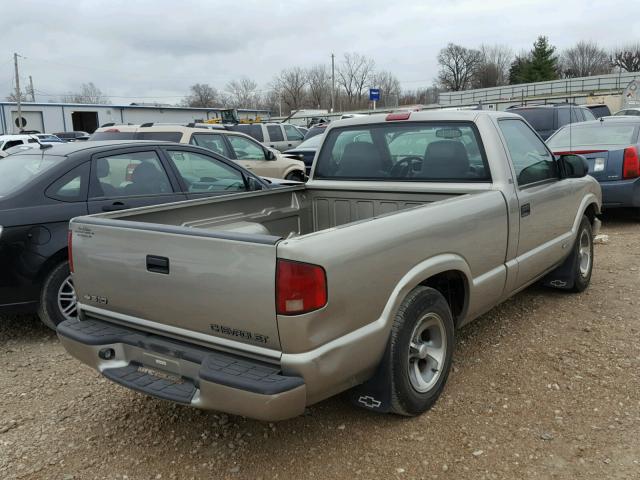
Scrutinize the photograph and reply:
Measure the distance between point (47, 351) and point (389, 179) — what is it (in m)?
3.15

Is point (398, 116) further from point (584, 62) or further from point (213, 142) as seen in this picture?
point (584, 62)

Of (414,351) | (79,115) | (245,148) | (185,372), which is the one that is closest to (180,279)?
(185,372)

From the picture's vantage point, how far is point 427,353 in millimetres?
3512

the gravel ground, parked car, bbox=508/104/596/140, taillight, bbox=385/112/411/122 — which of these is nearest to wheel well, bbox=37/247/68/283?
the gravel ground

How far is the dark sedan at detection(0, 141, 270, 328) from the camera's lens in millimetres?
4652

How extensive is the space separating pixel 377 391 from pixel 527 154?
2.58 metres

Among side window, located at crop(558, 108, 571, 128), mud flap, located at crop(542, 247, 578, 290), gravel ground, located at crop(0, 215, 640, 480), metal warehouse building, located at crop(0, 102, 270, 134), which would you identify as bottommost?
gravel ground, located at crop(0, 215, 640, 480)

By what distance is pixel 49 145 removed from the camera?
5746mm

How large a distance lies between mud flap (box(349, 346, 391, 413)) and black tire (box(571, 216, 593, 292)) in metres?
3.08

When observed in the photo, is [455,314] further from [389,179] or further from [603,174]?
[603,174]

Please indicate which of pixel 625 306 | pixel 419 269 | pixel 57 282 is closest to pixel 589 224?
pixel 625 306

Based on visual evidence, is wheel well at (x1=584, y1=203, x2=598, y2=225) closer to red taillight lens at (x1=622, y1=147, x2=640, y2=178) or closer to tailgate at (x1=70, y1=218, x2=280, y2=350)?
red taillight lens at (x1=622, y1=147, x2=640, y2=178)

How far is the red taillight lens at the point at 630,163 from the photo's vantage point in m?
8.72

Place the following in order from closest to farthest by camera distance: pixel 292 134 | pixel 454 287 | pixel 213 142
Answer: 1. pixel 454 287
2. pixel 213 142
3. pixel 292 134
